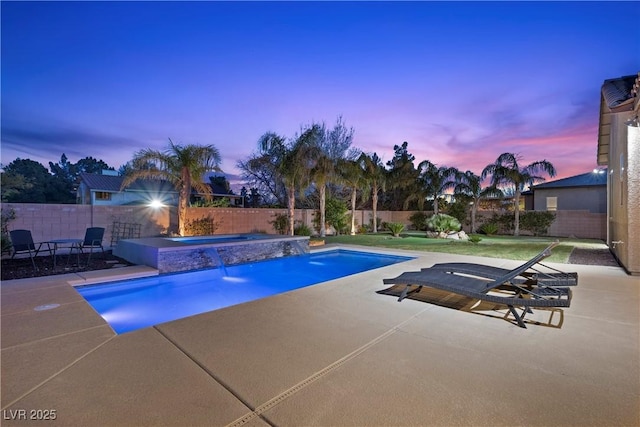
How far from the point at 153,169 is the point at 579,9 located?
49.5 feet

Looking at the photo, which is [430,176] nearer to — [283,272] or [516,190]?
[516,190]

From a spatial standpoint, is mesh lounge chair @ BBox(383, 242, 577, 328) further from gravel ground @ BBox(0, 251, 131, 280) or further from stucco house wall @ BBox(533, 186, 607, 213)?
stucco house wall @ BBox(533, 186, 607, 213)

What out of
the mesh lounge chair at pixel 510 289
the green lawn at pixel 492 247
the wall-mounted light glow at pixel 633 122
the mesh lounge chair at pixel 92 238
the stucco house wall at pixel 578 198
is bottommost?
the green lawn at pixel 492 247

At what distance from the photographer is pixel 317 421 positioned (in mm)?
1899

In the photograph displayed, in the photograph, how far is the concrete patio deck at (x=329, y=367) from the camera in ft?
6.51

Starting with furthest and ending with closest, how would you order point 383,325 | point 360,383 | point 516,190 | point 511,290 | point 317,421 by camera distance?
point 516,190, point 511,290, point 383,325, point 360,383, point 317,421

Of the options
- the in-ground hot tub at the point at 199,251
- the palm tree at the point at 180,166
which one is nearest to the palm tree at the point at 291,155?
the palm tree at the point at 180,166

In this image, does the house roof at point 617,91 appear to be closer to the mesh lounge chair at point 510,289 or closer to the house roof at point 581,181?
the mesh lounge chair at point 510,289

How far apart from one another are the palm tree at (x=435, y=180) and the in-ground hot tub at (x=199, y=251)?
48.3 ft

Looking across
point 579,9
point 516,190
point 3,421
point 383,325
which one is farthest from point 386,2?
point 516,190

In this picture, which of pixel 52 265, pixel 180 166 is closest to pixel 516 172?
pixel 180 166

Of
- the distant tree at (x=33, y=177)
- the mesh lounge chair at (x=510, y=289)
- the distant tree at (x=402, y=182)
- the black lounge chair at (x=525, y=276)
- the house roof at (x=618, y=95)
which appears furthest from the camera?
the distant tree at (x=33, y=177)

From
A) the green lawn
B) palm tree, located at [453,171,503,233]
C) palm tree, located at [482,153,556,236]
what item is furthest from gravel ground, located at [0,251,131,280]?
palm tree, located at [482,153,556,236]

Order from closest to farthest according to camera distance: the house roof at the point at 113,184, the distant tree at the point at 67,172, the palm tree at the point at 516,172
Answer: the palm tree at the point at 516,172 < the house roof at the point at 113,184 < the distant tree at the point at 67,172
